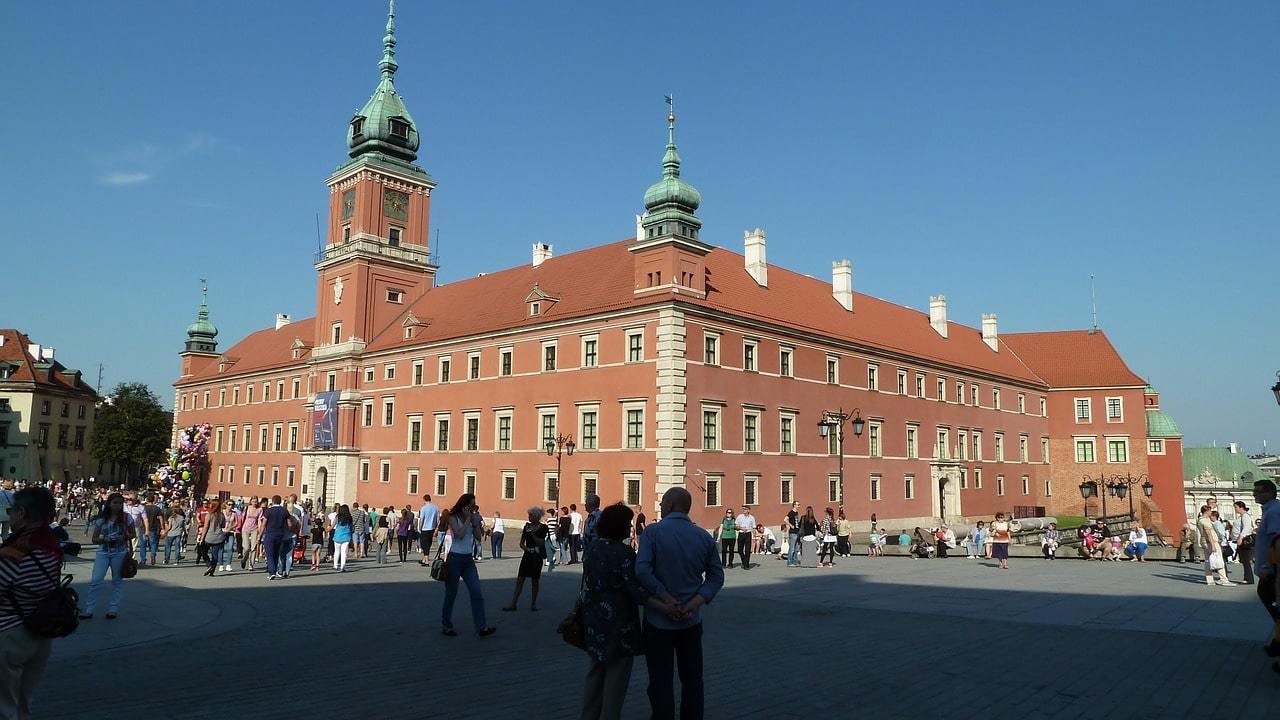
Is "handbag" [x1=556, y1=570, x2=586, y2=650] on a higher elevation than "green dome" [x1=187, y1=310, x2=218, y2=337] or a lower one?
lower

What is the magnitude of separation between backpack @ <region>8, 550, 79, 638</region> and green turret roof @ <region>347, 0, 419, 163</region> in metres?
52.9

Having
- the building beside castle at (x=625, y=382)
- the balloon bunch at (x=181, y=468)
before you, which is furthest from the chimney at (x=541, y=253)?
the balloon bunch at (x=181, y=468)

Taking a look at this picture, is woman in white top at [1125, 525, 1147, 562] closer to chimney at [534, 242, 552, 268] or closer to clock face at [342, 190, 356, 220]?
chimney at [534, 242, 552, 268]

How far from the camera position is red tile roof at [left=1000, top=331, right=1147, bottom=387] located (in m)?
60.6

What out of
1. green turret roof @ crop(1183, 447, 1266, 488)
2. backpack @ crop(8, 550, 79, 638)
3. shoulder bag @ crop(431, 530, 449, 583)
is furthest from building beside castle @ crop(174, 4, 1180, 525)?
green turret roof @ crop(1183, 447, 1266, 488)

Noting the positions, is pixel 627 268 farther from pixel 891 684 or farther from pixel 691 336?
pixel 891 684

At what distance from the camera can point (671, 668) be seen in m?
6.12

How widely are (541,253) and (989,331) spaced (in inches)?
1337

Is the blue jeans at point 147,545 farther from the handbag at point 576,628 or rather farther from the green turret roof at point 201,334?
the green turret roof at point 201,334

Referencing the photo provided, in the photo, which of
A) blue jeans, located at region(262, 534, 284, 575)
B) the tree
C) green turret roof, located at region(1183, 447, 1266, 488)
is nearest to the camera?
blue jeans, located at region(262, 534, 284, 575)

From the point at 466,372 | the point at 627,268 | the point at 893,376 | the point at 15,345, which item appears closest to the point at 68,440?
the point at 15,345

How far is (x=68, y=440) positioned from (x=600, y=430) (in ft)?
210

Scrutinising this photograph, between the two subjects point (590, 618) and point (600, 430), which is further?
point (600, 430)

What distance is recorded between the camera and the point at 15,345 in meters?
74.6
